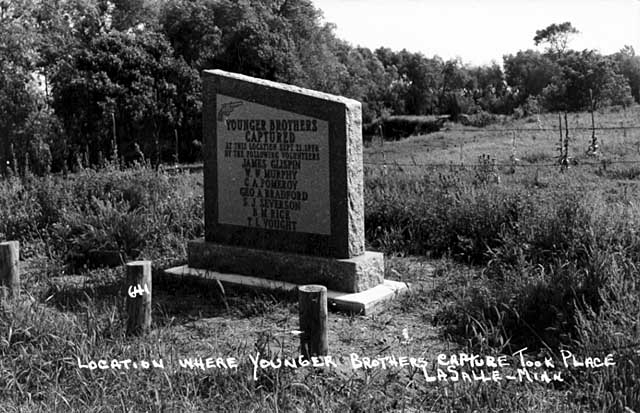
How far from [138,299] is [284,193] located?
231cm

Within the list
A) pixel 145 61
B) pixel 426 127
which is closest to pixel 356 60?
pixel 426 127

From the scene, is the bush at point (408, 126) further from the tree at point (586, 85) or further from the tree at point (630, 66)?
the tree at point (630, 66)

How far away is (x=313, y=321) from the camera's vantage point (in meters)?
4.49

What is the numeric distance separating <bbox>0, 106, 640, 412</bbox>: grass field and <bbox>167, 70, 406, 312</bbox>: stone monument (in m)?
0.43

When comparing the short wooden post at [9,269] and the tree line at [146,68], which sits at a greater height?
the tree line at [146,68]

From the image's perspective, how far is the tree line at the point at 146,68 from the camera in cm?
2561

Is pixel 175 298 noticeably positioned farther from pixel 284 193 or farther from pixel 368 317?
pixel 368 317

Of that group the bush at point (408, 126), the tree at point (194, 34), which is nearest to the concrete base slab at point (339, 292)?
the tree at point (194, 34)

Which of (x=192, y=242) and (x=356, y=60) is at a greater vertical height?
(x=356, y=60)

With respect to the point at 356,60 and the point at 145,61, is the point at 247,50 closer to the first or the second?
the point at 145,61

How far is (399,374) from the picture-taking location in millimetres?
4555

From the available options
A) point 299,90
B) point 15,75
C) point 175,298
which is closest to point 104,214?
point 175,298

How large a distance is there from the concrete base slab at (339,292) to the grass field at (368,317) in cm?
13

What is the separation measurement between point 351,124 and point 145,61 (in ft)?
70.7
